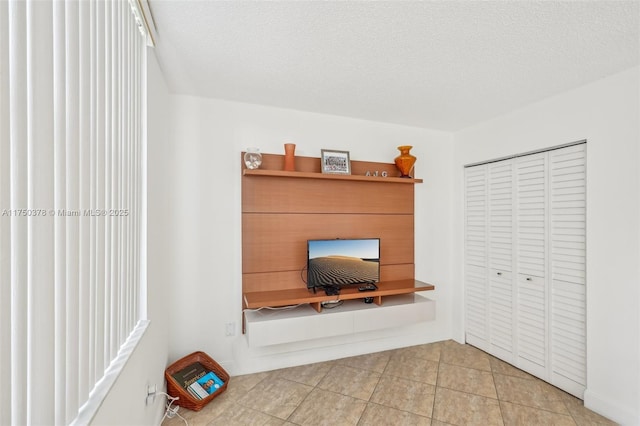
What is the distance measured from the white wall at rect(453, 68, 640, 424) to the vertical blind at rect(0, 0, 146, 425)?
10.4 feet

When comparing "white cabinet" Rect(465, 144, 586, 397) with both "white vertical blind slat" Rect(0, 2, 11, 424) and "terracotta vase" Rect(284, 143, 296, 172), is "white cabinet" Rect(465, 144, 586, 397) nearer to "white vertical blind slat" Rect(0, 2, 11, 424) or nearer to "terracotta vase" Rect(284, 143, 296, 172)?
"terracotta vase" Rect(284, 143, 296, 172)

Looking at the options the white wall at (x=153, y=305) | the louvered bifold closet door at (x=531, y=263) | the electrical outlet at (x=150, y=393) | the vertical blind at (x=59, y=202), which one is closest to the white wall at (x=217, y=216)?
the white wall at (x=153, y=305)

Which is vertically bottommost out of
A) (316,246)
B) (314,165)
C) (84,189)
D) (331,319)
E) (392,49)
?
(331,319)

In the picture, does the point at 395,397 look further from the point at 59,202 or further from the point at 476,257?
the point at 59,202

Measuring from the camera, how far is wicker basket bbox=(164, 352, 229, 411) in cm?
222

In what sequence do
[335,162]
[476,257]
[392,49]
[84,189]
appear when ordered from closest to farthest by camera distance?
[84,189]
[392,49]
[335,162]
[476,257]

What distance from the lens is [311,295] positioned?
2697mm

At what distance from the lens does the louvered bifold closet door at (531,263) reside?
8.90 ft

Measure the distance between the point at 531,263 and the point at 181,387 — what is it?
322cm

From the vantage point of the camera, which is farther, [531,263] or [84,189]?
[531,263]

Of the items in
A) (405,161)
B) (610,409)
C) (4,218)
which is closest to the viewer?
(4,218)

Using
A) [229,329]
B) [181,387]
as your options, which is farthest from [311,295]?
[181,387]

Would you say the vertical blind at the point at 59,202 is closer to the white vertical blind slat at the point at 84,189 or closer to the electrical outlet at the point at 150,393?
Result: the white vertical blind slat at the point at 84,189

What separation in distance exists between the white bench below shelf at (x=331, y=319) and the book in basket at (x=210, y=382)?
0.40m
